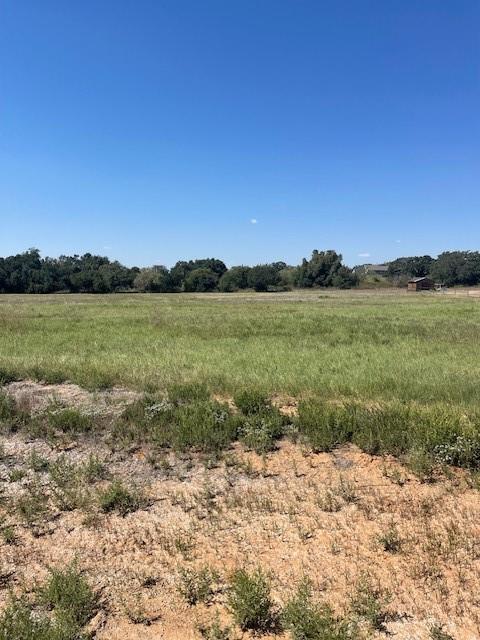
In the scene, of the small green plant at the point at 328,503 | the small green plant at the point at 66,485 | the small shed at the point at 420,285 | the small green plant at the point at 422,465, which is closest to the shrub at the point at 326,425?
the small green plant at the point at 422,465

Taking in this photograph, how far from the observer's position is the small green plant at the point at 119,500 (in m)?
5.27

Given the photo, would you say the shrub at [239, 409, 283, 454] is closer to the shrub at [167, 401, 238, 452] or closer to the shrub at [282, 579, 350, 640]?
the shrub at [167, 401, 238, 452]

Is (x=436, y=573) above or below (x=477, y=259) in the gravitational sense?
below

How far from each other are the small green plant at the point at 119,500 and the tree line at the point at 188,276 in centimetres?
12752

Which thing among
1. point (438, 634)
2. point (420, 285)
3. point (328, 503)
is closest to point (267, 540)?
point (328, 503)

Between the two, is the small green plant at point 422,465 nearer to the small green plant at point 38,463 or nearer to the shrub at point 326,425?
the shrub at point 326,425

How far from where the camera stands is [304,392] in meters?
10.0

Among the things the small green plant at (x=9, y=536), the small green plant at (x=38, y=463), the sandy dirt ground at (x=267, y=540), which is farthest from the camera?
the small green plant at (x=38, y=463)

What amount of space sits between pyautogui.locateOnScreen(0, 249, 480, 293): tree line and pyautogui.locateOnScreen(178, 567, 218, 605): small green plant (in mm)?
129273

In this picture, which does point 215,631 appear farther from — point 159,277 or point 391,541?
point 159,277

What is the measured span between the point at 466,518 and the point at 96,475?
438 centimetres

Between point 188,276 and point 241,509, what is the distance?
470ft

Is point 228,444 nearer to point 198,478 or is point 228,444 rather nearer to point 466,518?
point 198,478

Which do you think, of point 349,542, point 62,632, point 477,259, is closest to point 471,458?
point 349,542
